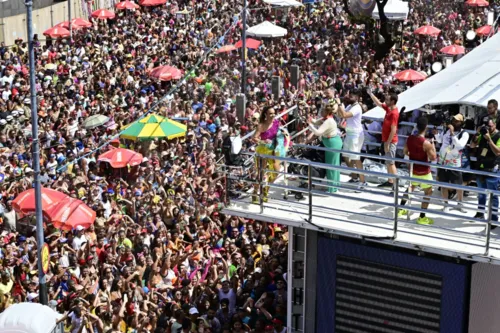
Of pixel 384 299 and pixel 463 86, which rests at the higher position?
pixel 463 86

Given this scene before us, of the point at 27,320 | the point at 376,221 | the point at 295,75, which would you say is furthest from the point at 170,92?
the point at 27,320

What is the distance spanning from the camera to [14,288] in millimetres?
16375

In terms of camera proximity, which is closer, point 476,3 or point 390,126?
point 390,126

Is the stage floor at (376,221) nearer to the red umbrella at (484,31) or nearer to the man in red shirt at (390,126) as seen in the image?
the man in red shirt at (390,126)

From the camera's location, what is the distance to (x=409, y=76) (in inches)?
1109

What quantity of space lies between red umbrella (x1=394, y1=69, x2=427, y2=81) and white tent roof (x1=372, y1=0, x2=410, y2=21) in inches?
275

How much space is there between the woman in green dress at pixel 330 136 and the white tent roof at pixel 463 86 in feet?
9.39

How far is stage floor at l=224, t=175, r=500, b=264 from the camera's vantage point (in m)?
11.6

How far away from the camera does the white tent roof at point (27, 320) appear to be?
9.89 metres

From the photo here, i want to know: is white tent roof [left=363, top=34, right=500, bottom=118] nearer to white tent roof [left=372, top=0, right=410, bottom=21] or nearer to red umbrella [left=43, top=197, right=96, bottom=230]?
red umbrella [left=43, top=197, right=96, bottom=230]

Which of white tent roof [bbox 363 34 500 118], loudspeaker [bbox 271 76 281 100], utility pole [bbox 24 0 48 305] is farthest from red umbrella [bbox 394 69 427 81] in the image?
utility pole [bbox 24 0 48 305]

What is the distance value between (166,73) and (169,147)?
679cm

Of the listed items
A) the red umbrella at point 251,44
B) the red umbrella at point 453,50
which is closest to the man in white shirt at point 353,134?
the red umbrella at point 453,50

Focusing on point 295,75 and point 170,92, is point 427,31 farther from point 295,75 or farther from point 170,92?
point 170,92
